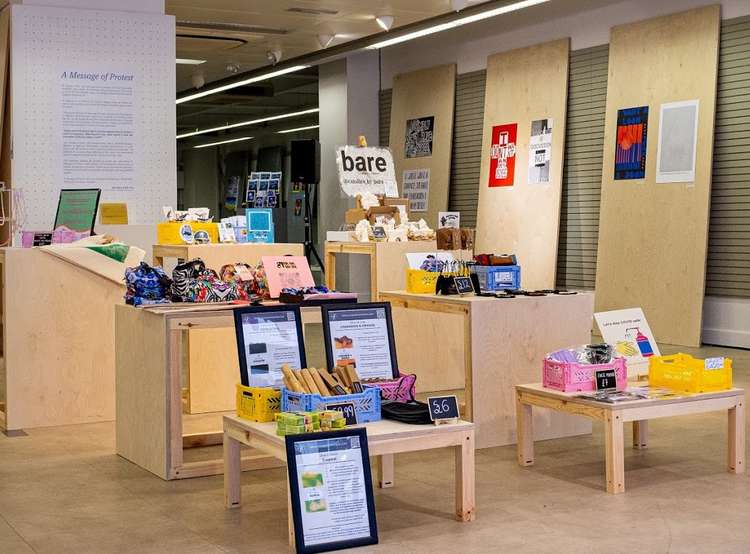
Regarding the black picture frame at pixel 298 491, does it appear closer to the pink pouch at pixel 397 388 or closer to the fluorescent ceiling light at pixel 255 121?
the pink pouch at pixel 397 388

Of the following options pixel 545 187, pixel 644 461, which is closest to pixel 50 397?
pixel 644 461

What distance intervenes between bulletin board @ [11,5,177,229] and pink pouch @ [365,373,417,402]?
4532 millimetres

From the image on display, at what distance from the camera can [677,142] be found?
915 cm

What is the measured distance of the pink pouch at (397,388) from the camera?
4082mm

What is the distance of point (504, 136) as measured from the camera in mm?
11258

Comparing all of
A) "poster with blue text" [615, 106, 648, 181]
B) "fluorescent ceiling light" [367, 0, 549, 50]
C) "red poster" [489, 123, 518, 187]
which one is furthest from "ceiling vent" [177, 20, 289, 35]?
"poster with blue text" [615, 106, 648, 181]

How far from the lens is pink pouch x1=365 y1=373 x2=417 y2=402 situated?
161 inches

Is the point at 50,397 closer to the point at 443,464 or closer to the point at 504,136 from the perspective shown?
the point at 443,464

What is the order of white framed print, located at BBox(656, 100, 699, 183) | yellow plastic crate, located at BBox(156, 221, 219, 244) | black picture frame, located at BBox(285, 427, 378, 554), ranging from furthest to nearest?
white framed print, located at BBox(656, 100, 699, 183)
yellow plastic crate, located at BBox(156, 221, 219, 244)
black picture frame, located at BBox(285, 427, 378, 554)

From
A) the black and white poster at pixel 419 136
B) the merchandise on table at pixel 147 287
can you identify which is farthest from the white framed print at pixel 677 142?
the merchandise on table at pixel 147 287

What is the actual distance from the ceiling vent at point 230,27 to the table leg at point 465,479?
7.66m

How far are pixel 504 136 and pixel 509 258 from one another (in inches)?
231

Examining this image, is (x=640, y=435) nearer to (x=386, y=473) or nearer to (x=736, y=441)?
(x=736, y=441)

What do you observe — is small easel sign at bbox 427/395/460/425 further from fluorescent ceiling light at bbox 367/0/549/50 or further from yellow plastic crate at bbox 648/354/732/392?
fluorescent ceiling light at bbox 367/0/549/50
